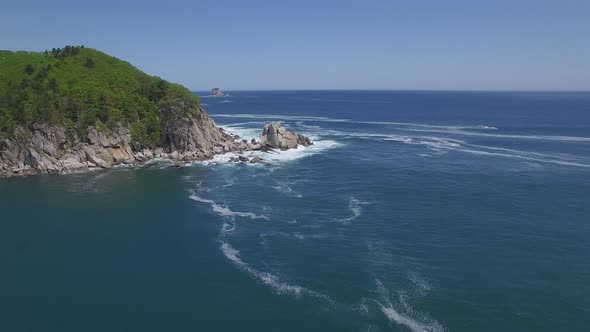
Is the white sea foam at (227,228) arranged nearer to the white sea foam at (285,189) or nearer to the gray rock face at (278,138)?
the white sea foam at (285,189)

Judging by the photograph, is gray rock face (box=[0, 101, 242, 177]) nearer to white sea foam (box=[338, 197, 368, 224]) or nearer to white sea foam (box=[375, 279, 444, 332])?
white sea foam (box=[338, 197, 368, 224])

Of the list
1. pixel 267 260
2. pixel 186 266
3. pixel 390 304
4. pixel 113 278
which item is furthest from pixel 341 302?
pixel 113 278

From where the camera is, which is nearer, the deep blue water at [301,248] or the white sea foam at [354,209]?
the deep blue water at [301,248]

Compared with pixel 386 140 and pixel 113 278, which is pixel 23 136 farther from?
pixel 386 140

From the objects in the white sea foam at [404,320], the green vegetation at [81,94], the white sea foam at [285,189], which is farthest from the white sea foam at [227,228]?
the green vegetation at [81,94]

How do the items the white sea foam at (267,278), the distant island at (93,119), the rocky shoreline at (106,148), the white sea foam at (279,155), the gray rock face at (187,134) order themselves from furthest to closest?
the gray rock face at (187,134) < the white sea foam at (279,155) < the distant island at (93,119) < the rocky shoreline at (106,148) < the white sea foam at (267,278)

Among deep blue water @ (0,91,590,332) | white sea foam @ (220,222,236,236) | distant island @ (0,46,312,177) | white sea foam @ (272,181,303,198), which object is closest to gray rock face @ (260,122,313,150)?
distant island @ (0,46,312,177)
